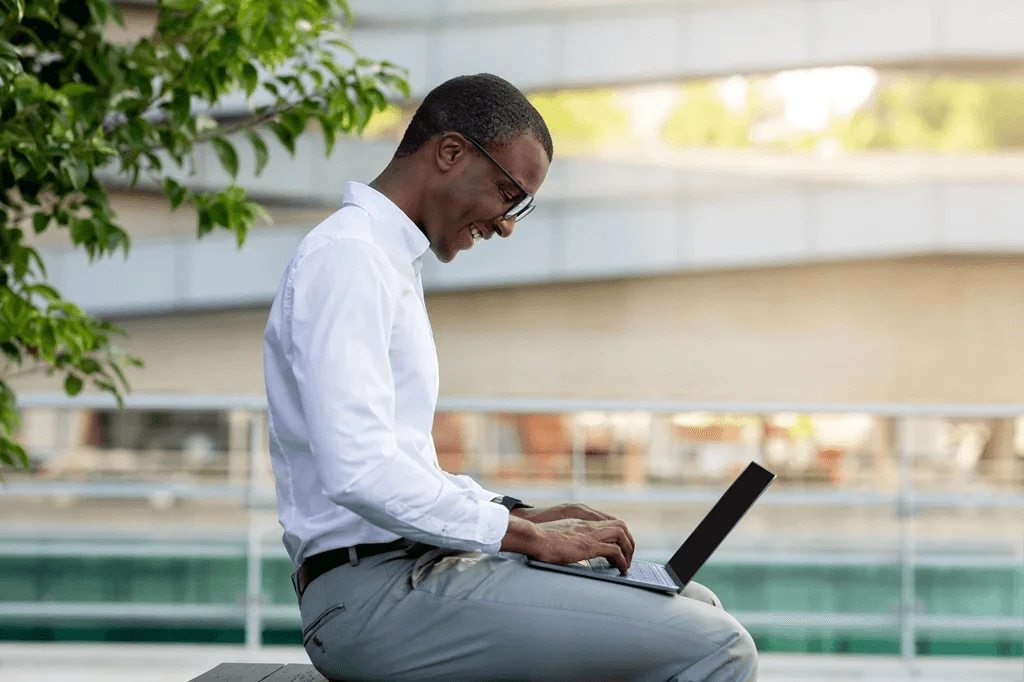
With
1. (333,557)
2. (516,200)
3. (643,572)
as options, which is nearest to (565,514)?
(643,572)

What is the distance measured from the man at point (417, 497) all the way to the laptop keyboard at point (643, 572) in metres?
0.04

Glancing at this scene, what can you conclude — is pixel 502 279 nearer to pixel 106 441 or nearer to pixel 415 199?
pixel 106 441

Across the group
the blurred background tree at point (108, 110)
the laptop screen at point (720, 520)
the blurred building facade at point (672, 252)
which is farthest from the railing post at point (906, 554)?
the blurred building facade at point (672, 252)

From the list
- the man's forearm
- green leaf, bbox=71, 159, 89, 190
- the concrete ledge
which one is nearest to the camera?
the man's forearm

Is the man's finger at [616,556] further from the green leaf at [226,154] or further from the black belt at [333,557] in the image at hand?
the green leaf at [226,154]

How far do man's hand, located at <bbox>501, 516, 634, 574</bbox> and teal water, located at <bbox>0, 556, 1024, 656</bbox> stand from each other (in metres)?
4.16

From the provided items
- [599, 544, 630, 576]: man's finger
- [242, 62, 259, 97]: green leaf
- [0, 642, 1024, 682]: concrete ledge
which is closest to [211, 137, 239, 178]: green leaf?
[242, 62, 259, 97]: green leaf

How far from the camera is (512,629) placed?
1408 millimetres

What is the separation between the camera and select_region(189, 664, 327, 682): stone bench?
171cm

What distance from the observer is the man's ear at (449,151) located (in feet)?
4.98

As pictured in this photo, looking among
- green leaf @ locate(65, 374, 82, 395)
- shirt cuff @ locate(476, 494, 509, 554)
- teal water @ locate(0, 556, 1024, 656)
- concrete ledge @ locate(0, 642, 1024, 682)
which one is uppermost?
green leaf @ locate(65, 374, 82, 395)

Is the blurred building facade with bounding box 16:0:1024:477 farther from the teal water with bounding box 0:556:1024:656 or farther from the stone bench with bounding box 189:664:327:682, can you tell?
the stone bench with bounding box 189:664:327:682

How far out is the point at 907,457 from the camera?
4172 millimetres

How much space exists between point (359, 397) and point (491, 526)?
23 cm
